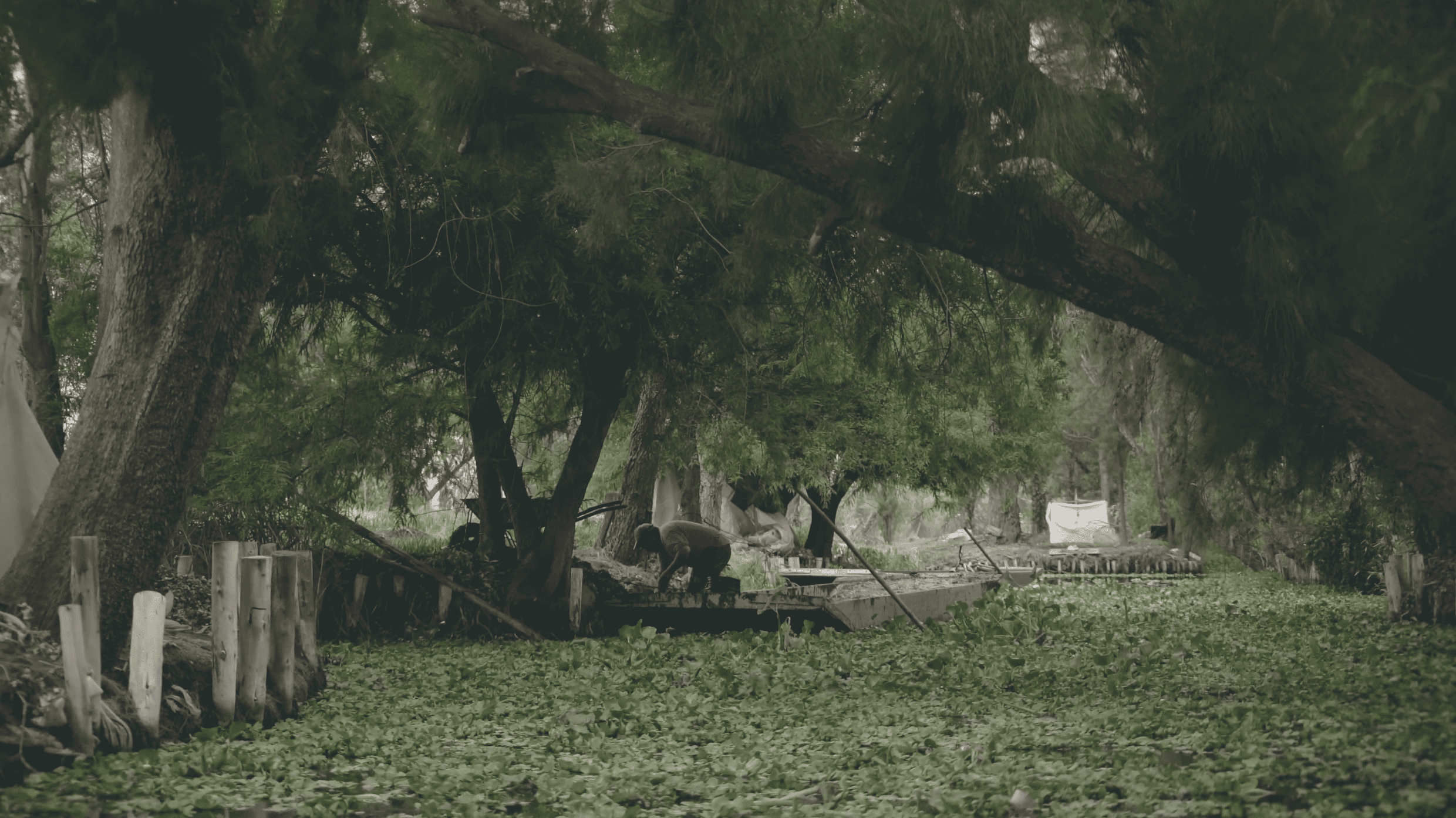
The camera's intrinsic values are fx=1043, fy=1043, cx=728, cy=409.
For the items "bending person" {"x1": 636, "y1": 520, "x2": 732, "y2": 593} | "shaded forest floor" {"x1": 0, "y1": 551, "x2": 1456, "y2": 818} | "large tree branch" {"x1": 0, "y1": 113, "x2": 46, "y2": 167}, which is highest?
"large tree branch" {"x1": 0, "y1": 113, "x2": 46, "y2": 167}

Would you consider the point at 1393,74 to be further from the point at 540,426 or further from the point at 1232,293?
the point at 540,426

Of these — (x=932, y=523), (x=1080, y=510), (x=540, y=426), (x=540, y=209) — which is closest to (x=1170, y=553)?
(x=1080, y=510)

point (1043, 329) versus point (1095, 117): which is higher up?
point (1095, 117)

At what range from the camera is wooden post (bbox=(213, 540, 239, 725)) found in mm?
5352

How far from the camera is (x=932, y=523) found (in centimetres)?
6353

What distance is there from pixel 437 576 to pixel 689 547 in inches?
110

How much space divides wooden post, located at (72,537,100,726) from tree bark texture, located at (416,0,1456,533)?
11.5 ft

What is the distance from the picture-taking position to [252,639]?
5.53 metres

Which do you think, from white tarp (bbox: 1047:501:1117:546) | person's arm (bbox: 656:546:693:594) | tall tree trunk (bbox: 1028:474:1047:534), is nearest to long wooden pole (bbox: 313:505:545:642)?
person's arm (bbox: 656:546:693:594)

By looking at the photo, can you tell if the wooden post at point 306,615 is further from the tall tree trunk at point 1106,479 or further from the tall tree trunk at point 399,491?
the tall tree trunk at point 1106,479

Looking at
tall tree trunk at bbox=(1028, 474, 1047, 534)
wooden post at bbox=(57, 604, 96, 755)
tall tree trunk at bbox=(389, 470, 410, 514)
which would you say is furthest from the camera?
tall tree trunk at bbox=(1028, 474, 1047, 534)

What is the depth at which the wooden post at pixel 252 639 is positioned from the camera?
5539 millimetres

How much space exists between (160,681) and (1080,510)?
83.7ft

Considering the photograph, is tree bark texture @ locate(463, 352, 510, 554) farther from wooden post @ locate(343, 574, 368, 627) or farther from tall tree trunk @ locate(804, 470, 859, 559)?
tall tree trunk @ locate(804, 470, 859, 559)
